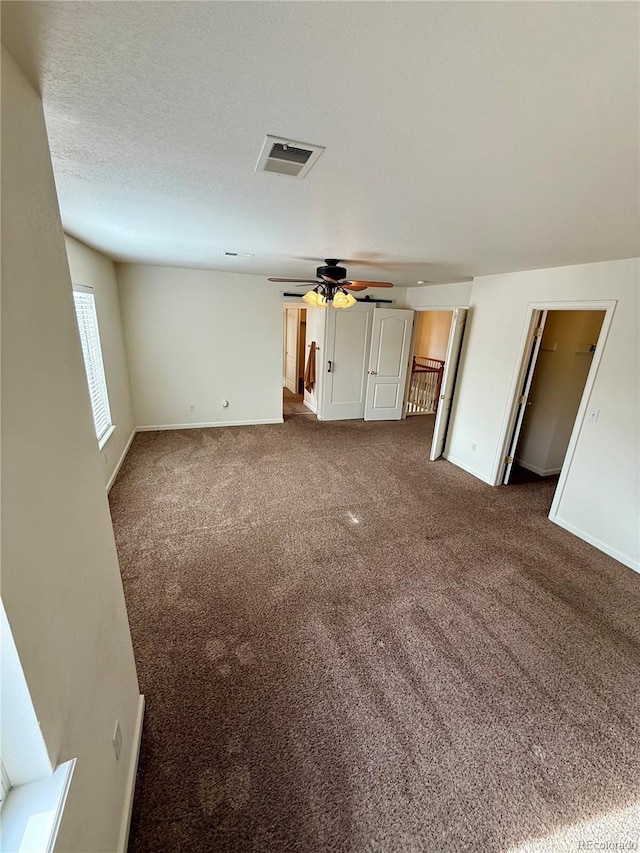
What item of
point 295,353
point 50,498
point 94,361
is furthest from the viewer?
point 295,353

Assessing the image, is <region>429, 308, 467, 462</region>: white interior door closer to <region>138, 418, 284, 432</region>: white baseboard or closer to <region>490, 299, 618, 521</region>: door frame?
<region>490, 299, 618, 521</region>: door frame

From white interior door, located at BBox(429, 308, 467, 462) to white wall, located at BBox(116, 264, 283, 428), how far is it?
2.59m

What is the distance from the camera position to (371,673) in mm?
1881

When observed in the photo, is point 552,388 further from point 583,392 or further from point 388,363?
point 388,363

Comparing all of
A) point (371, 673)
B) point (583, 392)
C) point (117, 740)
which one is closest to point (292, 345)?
point (583, 392)

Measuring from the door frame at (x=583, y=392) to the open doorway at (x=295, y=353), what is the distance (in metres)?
3.88

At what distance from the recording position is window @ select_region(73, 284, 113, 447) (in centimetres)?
337

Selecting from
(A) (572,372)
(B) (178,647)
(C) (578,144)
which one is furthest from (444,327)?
(B) (178,647)

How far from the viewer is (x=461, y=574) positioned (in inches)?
103

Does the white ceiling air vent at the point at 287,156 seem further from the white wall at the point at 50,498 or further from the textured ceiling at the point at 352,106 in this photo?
the white wall at the point at 50,498

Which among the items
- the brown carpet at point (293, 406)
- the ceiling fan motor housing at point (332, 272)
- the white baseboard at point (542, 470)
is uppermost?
the ceiling fan motor housing at point (332, 272)

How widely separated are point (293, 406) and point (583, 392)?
478 centimetres

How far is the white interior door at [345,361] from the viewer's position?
579 cm

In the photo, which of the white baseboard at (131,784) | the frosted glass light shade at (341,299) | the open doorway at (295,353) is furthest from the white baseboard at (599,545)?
the open doorway at (295,353)
